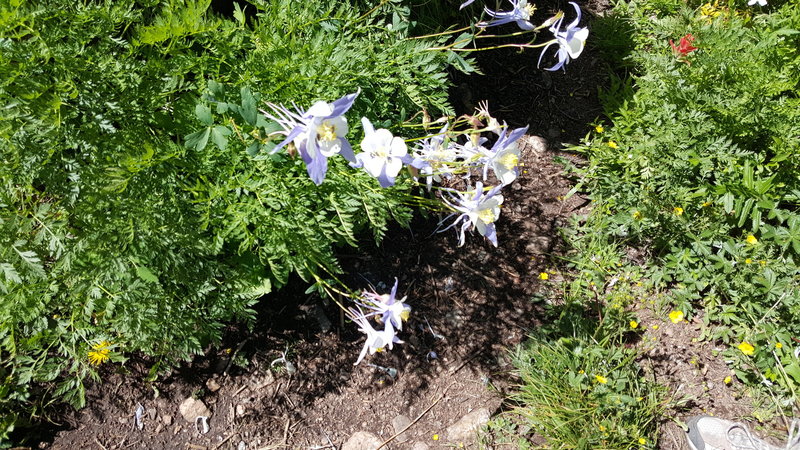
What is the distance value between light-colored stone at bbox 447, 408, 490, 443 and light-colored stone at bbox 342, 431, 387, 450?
362 millimetres

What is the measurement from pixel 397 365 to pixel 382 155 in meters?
1.54

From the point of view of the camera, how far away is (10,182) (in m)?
2.04

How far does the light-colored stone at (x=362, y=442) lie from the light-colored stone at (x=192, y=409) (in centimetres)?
69

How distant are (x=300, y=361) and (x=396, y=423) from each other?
0.58 meters

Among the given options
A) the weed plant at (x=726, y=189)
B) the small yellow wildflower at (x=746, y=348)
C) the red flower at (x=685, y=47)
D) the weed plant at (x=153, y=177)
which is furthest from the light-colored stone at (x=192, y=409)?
the red flower at (x=685, y=47)

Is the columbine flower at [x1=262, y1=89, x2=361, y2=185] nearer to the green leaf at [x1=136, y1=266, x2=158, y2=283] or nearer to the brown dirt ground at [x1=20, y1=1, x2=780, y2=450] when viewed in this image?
the green leaf at [x1=136, y1=266, x2=158, y2=283]

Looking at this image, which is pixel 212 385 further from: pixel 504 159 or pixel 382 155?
pixel 504 159

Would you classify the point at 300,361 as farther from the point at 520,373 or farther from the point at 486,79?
the point at 486,79

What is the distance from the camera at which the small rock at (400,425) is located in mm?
2881

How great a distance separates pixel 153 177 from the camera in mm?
2215

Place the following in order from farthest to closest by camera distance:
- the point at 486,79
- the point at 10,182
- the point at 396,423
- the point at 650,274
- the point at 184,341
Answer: the point at 486,79, the point at 650,274, the point at 396,423, the point at 184,341, the point at 10,182

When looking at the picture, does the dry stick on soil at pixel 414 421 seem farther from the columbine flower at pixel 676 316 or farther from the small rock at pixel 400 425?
the columbine flower at pixel 676 316

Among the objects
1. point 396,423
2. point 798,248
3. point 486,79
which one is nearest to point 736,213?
point 798,248

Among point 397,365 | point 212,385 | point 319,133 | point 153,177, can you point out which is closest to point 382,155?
point 319,133
